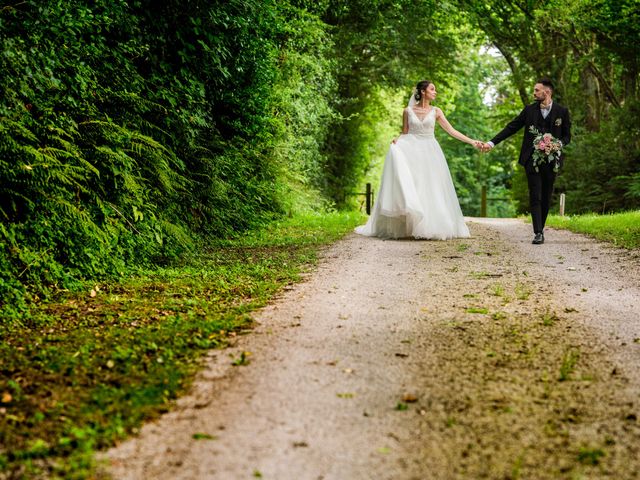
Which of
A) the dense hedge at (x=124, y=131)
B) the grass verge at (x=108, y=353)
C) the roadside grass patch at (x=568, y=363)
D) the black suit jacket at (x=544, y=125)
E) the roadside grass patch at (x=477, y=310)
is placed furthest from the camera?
the black suit jacket at (x=544, y=125)

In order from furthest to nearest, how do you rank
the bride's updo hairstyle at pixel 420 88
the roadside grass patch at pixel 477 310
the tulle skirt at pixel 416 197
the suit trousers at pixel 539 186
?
the bride's updo hairstyle at pixel 420 88
the tulle skirt at pixel 416 197
the suit trousers at pixel 539 186
the roadside grass patch at pixel 477 310

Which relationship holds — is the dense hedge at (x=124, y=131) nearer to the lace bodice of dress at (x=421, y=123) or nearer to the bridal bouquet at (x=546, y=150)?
the lace bodice of dress at (x=421, y=123)

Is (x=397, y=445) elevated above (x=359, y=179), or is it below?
below

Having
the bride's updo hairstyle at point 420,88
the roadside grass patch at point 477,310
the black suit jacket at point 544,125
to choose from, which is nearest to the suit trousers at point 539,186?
the black suit jacket at point 544,125

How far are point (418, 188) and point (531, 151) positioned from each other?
2080 mm

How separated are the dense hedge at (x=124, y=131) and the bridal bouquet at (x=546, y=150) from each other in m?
4.77

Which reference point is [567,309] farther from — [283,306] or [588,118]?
[588,118]

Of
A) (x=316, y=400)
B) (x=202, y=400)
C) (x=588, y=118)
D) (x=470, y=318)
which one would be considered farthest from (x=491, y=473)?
(x=588, y=118)

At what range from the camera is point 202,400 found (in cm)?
389

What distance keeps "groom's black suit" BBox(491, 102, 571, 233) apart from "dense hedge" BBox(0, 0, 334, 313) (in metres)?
4.59

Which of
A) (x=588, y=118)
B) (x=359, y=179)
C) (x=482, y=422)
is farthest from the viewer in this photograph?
(x=359, y=179)

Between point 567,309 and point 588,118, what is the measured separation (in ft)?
72.9

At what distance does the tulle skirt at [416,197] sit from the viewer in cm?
1195

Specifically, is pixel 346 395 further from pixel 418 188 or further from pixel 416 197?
pixel 418 188
